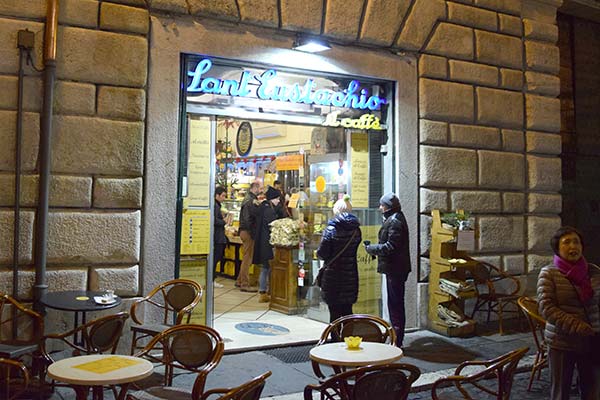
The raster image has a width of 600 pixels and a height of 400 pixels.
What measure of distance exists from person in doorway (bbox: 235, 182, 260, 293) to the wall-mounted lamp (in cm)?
381

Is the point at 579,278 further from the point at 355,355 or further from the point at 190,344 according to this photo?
the point at 190,344

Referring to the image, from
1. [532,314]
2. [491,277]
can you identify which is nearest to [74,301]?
[532,314]

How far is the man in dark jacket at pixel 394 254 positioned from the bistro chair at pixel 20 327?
349 cm

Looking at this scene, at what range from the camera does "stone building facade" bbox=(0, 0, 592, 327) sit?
5.78 m

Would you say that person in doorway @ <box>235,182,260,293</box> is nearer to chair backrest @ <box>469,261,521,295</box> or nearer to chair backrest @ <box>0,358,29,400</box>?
chair backrest @ <box>469,261,521,295</box>

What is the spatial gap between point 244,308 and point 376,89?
382 cm

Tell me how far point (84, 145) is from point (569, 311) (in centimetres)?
460

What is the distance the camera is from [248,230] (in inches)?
409

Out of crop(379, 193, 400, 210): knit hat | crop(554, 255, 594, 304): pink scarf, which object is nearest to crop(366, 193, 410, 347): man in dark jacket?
crop(379, 193, 400, 210): knit hat

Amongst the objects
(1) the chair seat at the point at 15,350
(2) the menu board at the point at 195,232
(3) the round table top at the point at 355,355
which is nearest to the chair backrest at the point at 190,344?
(3) the round table top at the point at 355,355

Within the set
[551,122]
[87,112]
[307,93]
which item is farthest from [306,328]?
[551,122]

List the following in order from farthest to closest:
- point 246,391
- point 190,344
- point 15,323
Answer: point 15,323 → point 190,344 → point 246,391

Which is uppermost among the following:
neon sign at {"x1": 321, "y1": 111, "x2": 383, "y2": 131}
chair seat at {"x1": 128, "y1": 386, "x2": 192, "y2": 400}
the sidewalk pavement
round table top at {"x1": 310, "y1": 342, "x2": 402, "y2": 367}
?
neon sign at {"x1": 321, "y1": 111, "x2": 383, "y2": 131}

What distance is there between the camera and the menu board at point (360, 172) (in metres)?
8.10
